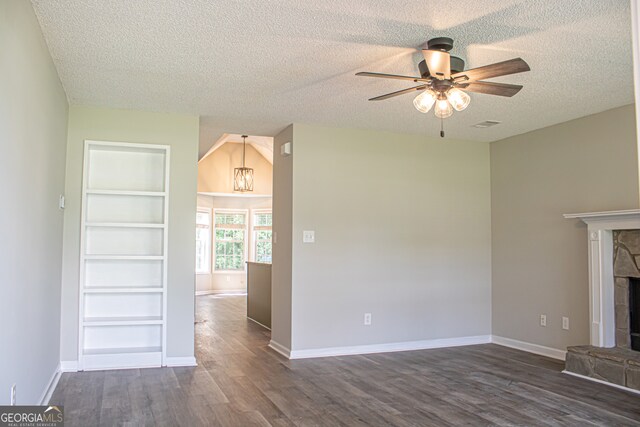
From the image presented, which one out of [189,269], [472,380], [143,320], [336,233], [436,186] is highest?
[436,186]

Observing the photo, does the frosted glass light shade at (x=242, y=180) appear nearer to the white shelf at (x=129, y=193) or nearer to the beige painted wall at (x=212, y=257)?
the beige painted wall at (x=212, y=257)

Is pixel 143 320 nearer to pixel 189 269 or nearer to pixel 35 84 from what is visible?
pixel 189 269

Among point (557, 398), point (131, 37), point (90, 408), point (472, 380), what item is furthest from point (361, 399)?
point (131, 37)

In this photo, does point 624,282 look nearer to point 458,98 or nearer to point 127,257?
point 458,98

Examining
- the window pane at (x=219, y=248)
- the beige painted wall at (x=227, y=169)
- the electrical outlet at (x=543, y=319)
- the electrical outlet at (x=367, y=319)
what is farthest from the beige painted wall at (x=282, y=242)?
the window pane at (x=219, y=248)

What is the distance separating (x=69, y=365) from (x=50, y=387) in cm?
75

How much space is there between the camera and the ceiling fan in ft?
10.2

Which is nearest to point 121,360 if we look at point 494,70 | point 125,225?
point 125,225

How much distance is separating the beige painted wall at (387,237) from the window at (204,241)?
7665mm

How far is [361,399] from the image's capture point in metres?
3.92

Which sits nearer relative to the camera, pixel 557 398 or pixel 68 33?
pixel 68 33

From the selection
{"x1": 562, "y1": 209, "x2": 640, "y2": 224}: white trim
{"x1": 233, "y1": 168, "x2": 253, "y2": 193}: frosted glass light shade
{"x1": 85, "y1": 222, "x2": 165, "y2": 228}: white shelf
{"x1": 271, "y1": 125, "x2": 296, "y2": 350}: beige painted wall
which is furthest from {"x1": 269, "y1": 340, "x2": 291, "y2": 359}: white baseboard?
{"x1": 233, "y1": 168, "x2": 253, "y2": 193}: frosted glass light shade

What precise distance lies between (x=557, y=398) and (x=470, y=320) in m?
2.25

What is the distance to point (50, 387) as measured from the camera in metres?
3.98
